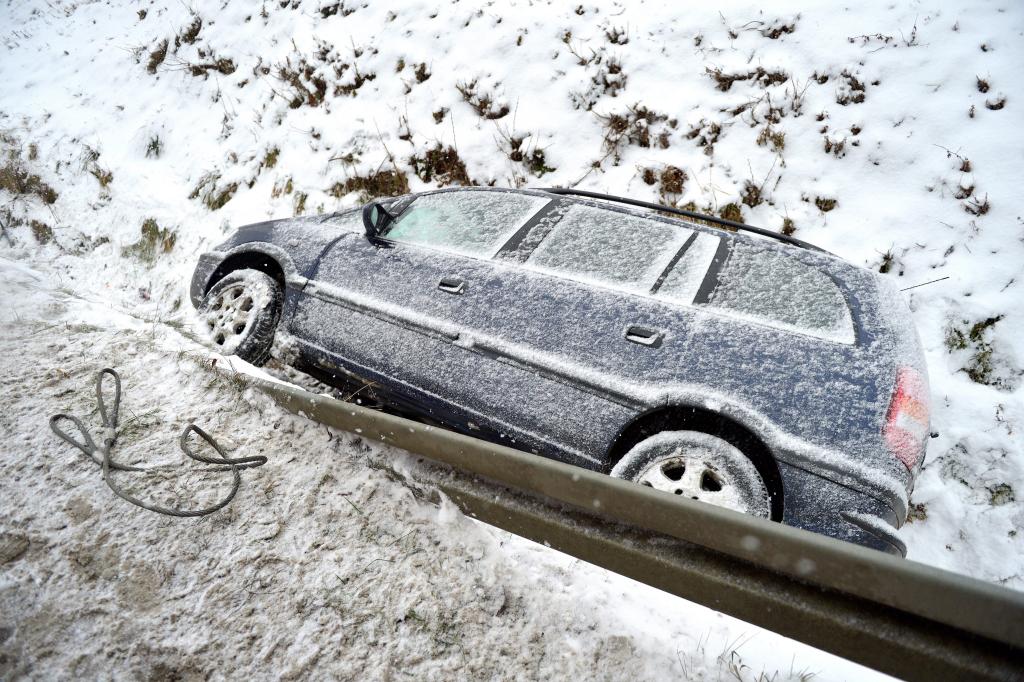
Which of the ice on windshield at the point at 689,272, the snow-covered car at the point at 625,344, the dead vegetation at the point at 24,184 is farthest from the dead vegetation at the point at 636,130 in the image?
the dead vegetation at the point at 24,184

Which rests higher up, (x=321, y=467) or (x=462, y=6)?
(x=462, y=6)

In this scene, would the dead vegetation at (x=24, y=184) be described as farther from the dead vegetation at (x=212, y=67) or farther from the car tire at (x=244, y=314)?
the car tire at (x=244, y=314)

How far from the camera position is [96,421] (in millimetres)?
2623

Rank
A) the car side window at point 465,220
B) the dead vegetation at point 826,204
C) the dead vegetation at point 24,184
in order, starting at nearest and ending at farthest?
the car side window at point 465,220 → the dead vegetation at point 826,204 → the dead vegetation at point 24,184

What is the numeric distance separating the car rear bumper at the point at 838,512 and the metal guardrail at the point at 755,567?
2.97 feet

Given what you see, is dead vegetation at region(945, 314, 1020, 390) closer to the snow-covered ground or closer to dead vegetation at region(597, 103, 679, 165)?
the snow-covered ground

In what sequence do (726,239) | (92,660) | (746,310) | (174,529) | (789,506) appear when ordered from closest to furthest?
1. (92,660)
2. (174,529)
3. (789,506)
4. (746,310)
5. (726,239)

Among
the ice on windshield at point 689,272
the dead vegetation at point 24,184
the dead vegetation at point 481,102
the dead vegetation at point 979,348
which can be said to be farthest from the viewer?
the dead vegetation at point 24,184

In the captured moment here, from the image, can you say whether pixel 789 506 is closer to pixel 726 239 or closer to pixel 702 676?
pixel 702 676

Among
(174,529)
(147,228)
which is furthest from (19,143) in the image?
(174,529)

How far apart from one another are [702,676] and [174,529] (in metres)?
1.89

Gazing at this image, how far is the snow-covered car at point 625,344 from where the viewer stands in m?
2.30

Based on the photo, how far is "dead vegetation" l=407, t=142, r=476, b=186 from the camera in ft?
20.7

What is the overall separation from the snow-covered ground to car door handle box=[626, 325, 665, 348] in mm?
1037
